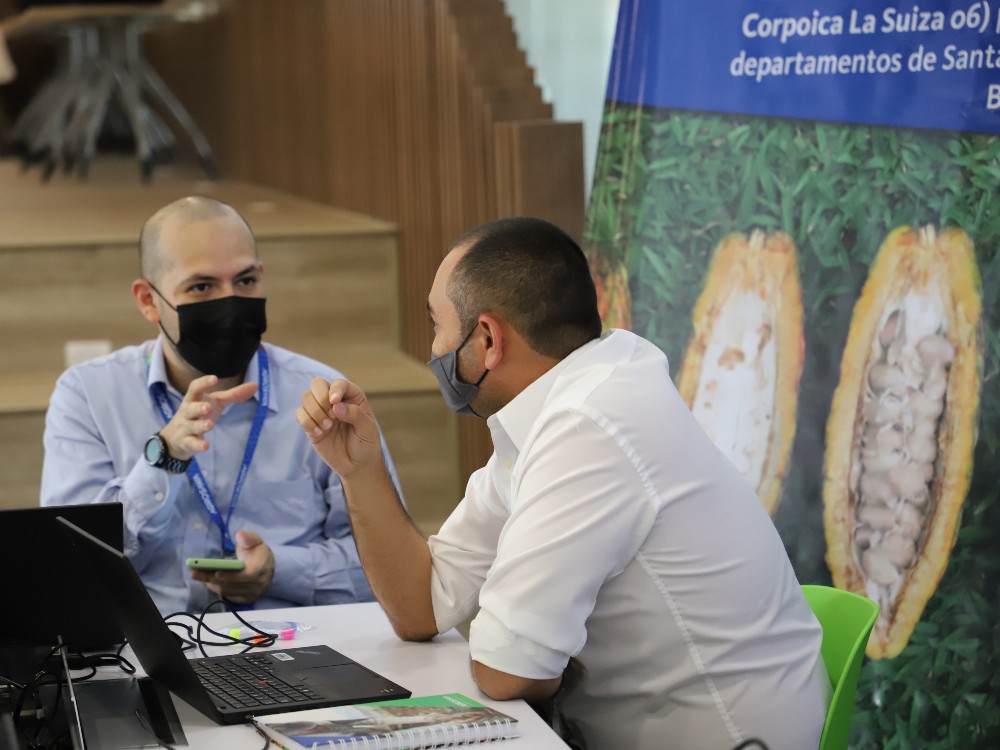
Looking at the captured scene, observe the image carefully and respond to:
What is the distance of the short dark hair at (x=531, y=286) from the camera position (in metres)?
1.95

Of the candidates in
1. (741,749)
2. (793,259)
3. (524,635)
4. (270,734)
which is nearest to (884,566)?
(793,259)

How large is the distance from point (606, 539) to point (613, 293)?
4.47 feet

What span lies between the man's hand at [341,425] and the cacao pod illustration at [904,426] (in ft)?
2.96

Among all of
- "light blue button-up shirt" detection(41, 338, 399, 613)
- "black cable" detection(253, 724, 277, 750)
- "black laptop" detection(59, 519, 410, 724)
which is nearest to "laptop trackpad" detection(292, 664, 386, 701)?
"black laptop" detection(59, 519, 410, 724)

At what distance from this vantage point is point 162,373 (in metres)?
2.78

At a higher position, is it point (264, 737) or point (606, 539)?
point (606, 539)

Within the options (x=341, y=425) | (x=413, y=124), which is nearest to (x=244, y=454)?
(x=341, y=425)

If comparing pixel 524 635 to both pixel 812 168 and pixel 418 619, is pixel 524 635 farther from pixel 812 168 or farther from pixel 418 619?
pixel 812 168

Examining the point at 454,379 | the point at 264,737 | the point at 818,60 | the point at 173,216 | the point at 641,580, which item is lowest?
the point at 264,737

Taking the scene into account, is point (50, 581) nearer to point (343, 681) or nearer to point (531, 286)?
point (343, 681)

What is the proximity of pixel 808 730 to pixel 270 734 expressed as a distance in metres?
0.73

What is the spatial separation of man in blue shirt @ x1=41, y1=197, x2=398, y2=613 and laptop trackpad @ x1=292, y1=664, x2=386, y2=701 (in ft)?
2.39

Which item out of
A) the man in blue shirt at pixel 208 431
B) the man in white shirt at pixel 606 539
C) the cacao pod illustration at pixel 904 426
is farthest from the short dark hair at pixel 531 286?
the man in blue shirt at pixel 208 431

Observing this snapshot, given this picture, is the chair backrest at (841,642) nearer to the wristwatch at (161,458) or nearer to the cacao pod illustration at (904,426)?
the cacao pod illustration at (904,426)
